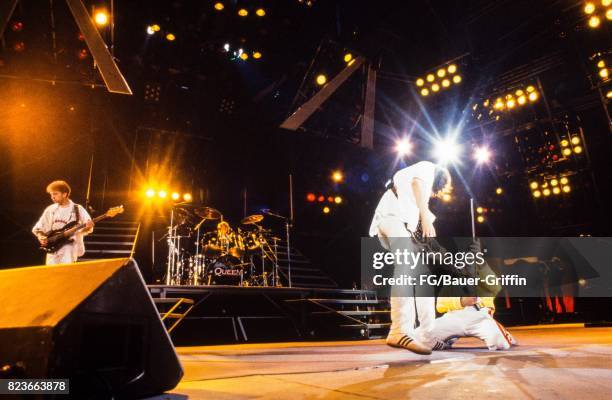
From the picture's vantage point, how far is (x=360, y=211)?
13.2m

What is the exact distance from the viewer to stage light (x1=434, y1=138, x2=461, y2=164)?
1157 centimetres

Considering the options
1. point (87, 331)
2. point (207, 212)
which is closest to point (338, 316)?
point (207, 212)

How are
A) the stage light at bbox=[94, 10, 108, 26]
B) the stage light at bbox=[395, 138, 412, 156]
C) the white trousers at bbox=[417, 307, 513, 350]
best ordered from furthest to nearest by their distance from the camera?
the stage light at bbox=[395, 138, 412, 156]
the stage light at bbox=[94, 10, 108, 26]
the white trousers at bbox=[417, 307, 513, 350]

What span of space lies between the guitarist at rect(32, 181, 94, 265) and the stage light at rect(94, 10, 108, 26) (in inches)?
178

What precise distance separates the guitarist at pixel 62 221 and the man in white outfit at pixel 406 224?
13.7ft

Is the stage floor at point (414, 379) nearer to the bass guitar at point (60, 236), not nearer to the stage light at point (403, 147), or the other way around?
the bass guitar at point (60, 236)

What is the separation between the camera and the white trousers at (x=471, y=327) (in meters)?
3.75

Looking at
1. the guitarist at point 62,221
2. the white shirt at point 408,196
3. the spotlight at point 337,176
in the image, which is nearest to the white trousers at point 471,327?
the white shirt at point 408,196

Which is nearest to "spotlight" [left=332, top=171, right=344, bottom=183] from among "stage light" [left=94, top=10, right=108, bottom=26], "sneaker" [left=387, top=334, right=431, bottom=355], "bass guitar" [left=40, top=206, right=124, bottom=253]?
"stage light" [left=94, top=10, right=108, bottom=26]

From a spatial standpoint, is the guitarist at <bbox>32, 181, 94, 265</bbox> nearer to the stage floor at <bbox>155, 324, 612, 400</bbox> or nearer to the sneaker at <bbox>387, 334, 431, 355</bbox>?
the stage floor at <bbox>155, 324, 612, 400</bbox>

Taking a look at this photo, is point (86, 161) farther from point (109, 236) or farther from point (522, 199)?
point (522, 199)

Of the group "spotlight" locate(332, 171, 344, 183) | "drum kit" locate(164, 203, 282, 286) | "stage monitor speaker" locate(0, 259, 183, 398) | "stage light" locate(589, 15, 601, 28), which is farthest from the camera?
"spotlight" locate(332, 171, 344, 183)

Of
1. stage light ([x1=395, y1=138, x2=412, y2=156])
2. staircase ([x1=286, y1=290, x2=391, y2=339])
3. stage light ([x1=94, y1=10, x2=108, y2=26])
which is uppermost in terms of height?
stage light ([x1=94, y1=10, x2=108, y2=26])

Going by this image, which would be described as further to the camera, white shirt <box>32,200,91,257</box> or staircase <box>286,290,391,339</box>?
staircase <box>286,290,391,339</box>
